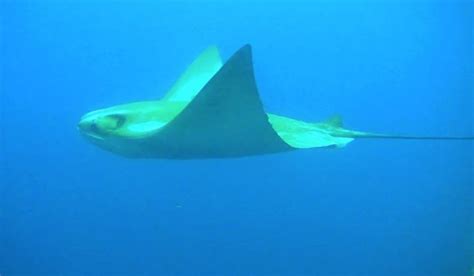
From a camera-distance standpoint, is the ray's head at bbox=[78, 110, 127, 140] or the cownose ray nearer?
the cownose ray

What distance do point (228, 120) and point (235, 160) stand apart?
3.03 meters

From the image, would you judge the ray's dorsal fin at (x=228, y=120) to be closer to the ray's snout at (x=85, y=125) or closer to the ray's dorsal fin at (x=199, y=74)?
the ray's snout at (x=85, y=125)

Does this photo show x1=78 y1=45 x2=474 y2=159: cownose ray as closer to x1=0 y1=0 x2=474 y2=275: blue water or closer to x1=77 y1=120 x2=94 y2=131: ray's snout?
x1=77 y1=120 x2=94 y2=131: ray's snout

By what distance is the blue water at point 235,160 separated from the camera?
4750mm

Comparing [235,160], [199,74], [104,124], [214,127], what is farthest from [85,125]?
[235,160]

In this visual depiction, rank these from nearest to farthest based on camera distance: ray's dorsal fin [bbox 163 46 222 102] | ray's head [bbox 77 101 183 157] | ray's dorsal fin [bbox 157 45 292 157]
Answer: ray's dorsal fin [bbox 157 45 292 157] < ray's head [bbox 77 101 183 157] < ray's dorsal fin [bbox 163 46 222 102]

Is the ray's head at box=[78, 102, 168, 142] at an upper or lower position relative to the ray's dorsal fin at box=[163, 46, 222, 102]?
lower

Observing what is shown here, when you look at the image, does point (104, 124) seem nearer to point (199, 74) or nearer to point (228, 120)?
point (228, 120)

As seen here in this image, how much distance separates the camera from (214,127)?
244 cm

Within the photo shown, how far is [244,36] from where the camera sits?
227 inches

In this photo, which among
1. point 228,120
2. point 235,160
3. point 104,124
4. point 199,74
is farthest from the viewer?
point 235,160

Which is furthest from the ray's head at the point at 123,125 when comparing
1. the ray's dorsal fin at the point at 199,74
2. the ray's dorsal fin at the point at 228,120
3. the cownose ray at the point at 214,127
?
the ray's dorsal fin at the point at 199,74

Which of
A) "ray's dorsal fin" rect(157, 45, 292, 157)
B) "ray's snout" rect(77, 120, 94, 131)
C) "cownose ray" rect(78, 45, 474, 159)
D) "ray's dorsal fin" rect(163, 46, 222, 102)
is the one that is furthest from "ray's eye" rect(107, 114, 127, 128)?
"ray's dorsal fin" rect(163, 46, 222, 102)

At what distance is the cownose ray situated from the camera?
2.21 metres
